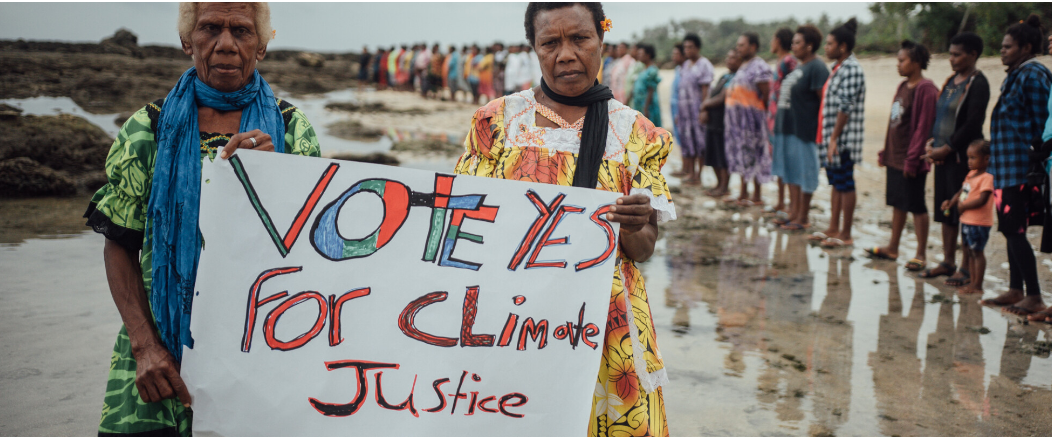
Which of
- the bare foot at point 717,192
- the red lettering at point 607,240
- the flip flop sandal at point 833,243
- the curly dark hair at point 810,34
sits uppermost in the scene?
the curly dark hair at point 810,34

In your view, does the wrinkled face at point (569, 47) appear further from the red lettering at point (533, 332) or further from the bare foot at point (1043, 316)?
the bare foot at point (1043, 316)

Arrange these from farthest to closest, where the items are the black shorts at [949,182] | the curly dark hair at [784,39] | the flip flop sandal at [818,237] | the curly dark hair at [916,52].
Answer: the curly dark hair at [784,39] < the flip flop sandal at [818,237] < the curly dark hair at [916,52] < the black shorts at [949,182]

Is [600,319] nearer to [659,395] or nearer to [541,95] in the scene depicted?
[659,395]

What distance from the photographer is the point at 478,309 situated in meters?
1.84

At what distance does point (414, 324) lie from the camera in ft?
5.97

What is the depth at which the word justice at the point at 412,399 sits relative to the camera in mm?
1782

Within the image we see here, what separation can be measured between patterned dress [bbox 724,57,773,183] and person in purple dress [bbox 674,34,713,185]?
1.08 meters

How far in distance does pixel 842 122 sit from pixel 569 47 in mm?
5713

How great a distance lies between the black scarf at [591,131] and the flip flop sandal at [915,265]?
5.27m

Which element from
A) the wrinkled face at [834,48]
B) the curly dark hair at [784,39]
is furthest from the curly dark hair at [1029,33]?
the curly dark hair at [784,39]

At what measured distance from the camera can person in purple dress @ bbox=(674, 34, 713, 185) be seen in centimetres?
1037

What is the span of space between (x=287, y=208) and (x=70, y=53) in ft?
90.6

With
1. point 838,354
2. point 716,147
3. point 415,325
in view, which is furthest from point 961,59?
point 415,325

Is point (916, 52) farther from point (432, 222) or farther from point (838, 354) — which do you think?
point (432, 222)
